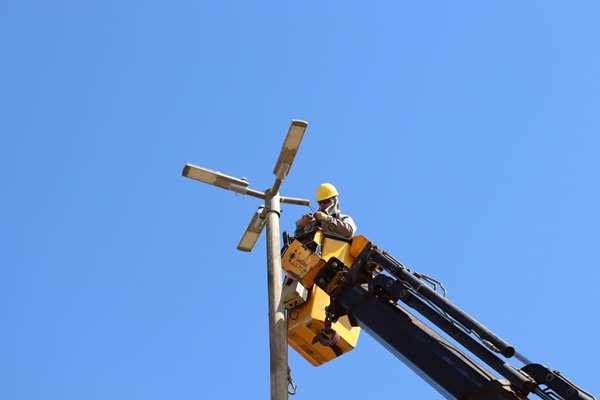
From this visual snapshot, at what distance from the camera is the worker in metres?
10.3

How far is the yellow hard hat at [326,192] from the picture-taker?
37.2ft

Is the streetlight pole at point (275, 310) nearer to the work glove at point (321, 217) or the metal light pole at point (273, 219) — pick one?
the metal light pole at point (273, 219)

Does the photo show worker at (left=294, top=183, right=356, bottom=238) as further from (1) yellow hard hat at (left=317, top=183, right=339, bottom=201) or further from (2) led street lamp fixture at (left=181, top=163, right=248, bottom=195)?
(2) led street lamp fixture at (left=181, top=163, right=248, bottom=195)

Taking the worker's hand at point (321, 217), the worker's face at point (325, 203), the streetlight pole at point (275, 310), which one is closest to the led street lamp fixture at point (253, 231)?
the streetlight pole at point (275, 310)

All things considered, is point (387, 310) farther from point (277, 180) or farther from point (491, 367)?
point (277, 180)

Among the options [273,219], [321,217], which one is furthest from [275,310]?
[321,217]

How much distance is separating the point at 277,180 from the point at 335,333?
5.85 feet

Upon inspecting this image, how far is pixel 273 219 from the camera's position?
1013cm

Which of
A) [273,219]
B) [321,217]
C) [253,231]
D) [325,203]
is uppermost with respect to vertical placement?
[325,203]

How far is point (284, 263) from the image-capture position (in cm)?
996

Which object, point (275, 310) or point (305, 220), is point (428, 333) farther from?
point (305, 220)

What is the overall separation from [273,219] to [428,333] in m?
2.27

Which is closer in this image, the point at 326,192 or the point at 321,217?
the point at 321,217

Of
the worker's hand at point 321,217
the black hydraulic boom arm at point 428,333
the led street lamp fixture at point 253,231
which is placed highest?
the worker's hand at point 321,217
